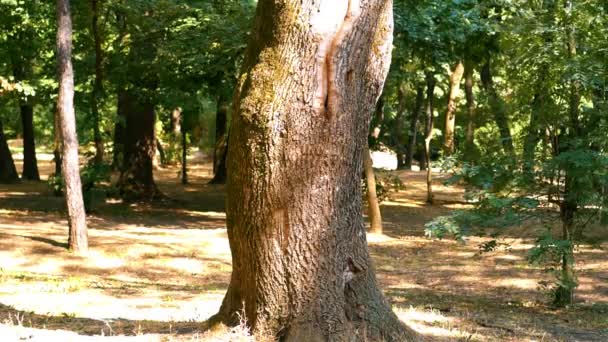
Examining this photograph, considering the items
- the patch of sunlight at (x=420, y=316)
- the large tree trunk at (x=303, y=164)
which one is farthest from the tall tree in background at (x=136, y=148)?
the large tree trunk at (x=303, y=164)

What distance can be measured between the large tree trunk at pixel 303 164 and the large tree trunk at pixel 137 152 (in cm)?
1924

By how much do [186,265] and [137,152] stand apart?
1000 cm

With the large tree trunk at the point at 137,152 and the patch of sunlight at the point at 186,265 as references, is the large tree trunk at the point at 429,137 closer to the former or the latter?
the large tree trunk at the point at 137,152

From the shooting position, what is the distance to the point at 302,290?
5.37 m

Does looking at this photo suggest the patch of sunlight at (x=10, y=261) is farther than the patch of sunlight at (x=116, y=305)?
Yes

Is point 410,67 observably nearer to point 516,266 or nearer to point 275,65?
point 516,266

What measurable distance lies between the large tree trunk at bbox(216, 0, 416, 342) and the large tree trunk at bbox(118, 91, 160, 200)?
63.1 feet

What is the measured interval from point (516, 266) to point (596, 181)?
19.9ft

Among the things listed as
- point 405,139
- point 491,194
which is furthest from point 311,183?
point 405,139

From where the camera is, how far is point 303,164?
526 cm

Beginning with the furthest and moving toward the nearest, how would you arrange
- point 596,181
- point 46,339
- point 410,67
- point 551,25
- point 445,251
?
point 410,67 < point 445,251 < point 551,25 < point 596,181 < point 46,339

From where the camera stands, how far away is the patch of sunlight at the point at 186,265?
15.0 meters

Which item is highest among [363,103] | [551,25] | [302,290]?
[551,25]

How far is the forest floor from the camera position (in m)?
7.69
